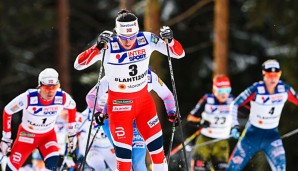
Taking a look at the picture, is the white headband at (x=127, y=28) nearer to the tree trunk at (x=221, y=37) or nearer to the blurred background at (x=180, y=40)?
the blurred background at (x=180, y=40)

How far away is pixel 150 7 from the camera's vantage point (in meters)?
18.6

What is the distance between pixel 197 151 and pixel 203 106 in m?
0.83

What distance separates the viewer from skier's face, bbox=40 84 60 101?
11.2 m

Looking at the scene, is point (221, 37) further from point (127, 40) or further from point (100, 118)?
point (127, 40)

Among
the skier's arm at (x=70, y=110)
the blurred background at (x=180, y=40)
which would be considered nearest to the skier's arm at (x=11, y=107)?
the skier's arm at (x=70, y=110)

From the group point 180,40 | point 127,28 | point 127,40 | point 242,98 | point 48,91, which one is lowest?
point 242,98

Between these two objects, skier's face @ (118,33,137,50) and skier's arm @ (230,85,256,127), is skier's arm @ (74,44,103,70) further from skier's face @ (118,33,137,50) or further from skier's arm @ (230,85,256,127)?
skier's arm @ (230,85,256,127)

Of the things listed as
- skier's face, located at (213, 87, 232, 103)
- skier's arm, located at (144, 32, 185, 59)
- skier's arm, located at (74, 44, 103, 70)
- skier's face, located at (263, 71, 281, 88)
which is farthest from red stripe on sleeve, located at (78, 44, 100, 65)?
skier's face, located at (213, 87, 232, 103)

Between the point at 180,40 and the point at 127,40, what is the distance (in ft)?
44.3

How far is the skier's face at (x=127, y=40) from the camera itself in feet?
30.9

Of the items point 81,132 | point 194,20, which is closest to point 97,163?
point 81,132

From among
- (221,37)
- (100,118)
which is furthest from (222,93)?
(221,37)

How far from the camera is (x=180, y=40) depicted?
22.9 metres

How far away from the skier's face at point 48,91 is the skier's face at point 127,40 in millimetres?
2057
